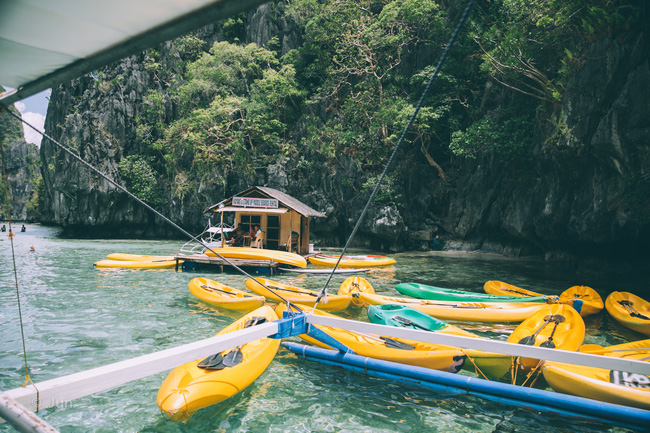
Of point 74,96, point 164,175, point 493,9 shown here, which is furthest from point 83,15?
point 74,96

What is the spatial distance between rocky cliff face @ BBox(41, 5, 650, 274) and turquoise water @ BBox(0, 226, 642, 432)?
3986mm

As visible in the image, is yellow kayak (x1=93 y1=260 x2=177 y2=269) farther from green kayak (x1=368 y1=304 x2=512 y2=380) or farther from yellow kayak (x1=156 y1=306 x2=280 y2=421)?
yellow kayak (x1=156 y1=306 x2=280 y2=421)

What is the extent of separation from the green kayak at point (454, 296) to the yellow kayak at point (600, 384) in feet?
15.7

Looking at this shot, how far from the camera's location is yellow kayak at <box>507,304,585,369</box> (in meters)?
5.60

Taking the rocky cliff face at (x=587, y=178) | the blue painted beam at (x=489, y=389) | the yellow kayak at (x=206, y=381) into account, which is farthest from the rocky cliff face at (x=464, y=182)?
the blue painted beam at (x=489, y=389)

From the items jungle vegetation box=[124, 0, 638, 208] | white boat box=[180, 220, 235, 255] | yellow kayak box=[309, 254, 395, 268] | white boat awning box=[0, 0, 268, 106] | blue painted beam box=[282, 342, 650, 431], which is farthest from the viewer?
white boat box=[180, 220, 235, 255]

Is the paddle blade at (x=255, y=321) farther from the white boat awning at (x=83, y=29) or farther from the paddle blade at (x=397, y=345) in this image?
the white boat awning at (x=83, y=29)

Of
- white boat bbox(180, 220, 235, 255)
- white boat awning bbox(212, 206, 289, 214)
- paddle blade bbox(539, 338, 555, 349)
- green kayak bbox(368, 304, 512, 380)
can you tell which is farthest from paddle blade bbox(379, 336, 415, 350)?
white boat awning bbox(212, 206, 289, 214)

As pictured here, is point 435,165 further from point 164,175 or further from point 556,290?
point 164,175

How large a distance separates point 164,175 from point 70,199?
9481 millimetres

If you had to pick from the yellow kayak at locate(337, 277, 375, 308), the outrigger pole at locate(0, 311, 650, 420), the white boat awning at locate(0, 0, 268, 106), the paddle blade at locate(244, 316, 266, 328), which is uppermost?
the white boat awning at locate(0, 0, 268, 106)

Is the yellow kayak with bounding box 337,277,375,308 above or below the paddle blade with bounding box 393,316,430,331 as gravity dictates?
below

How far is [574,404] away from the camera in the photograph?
3.98 meters

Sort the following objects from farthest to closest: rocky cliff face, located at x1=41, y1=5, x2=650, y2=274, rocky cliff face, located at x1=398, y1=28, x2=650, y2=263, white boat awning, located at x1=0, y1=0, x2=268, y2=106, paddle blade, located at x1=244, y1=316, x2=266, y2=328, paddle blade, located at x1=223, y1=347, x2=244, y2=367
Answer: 1. rocky cliff face, located at x1=41, y1=5, x2=650, y2=274
2. rocky cliff face, located at x1=398, y1=28, x2=650, y2=263
3. paddle blade, located at x1=244, y1=316, x2=266, y2=328
4. paddle blade, located at x1=223, y1=347, x2=244, y2=367
5. white boat awning, located at x1=0, y1=0, x2=268, y2=106
